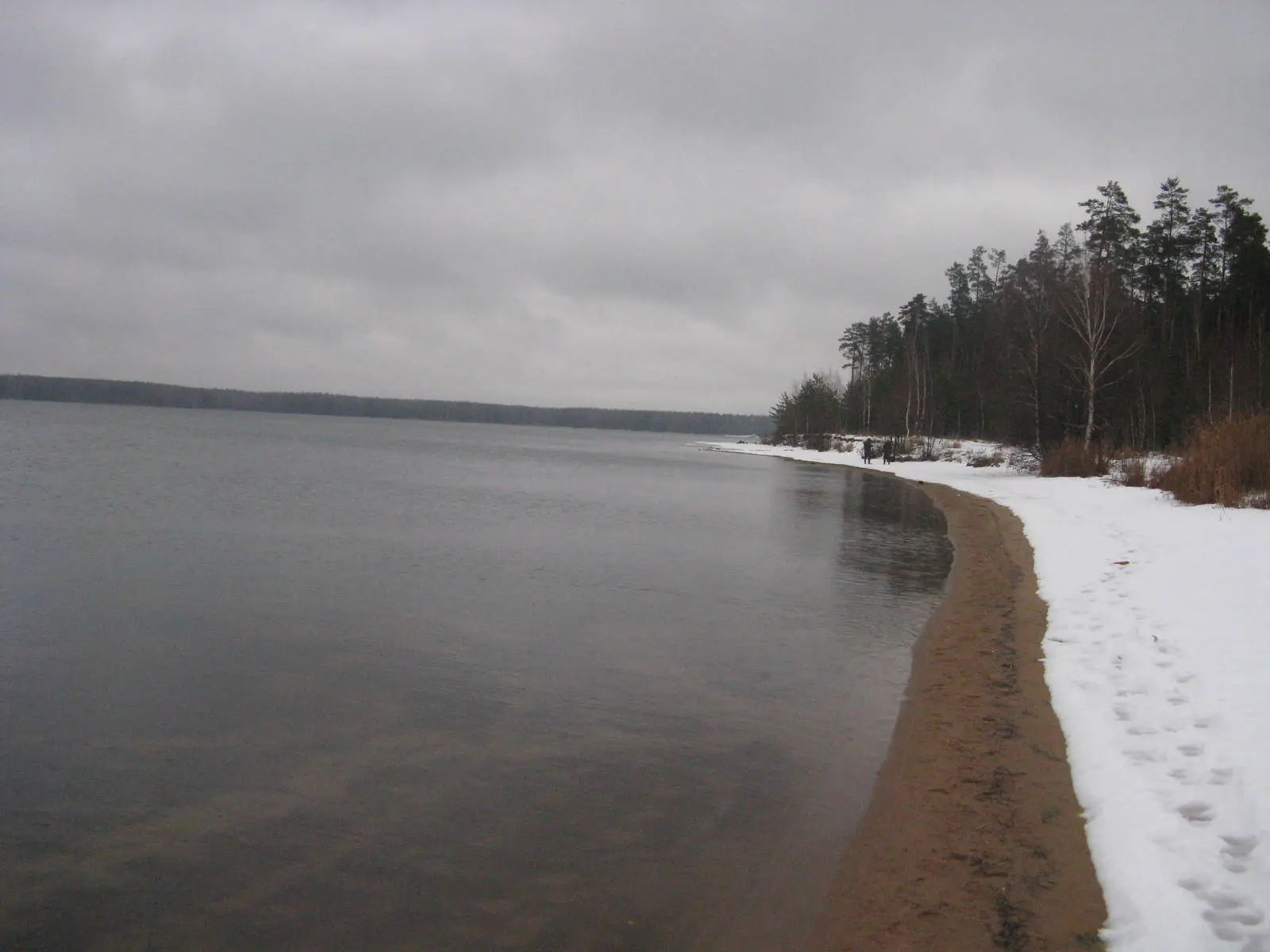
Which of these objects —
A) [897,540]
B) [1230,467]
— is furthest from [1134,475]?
[897,540]

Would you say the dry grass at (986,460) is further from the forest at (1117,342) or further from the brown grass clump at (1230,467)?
the brown grass clump at (1230,467)

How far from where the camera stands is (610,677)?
28.8 feet

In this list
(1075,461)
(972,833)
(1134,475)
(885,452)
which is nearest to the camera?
(972,833)

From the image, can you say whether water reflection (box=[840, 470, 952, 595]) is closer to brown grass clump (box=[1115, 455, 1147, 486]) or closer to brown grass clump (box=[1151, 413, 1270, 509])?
brown grass clump (box=[1151, 413, 1270, 509])

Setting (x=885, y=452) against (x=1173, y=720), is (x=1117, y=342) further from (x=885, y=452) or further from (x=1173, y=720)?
(x=1173, y=720)

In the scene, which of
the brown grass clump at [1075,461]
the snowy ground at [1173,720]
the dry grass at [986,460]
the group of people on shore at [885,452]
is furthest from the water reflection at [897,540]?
the group of people on shore at [885,452]

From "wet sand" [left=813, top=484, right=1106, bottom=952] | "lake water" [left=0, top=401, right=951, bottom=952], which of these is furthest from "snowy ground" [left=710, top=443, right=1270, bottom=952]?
"lake water" [left=0, top=401, right=951, bottom=952]

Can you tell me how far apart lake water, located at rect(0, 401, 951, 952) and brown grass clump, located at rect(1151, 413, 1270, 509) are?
17.2ft

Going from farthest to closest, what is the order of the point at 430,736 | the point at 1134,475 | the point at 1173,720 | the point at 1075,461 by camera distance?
the point at 1075,461 → the point at 1134,475 → the point at 430,736 → the point at 1173,720

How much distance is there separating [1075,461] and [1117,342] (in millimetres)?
9976

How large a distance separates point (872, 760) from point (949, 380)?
70341 mm

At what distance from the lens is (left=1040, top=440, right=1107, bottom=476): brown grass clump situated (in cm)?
3020

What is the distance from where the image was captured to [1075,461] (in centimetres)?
3144

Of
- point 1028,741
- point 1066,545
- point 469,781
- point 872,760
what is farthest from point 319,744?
point 1066,545
